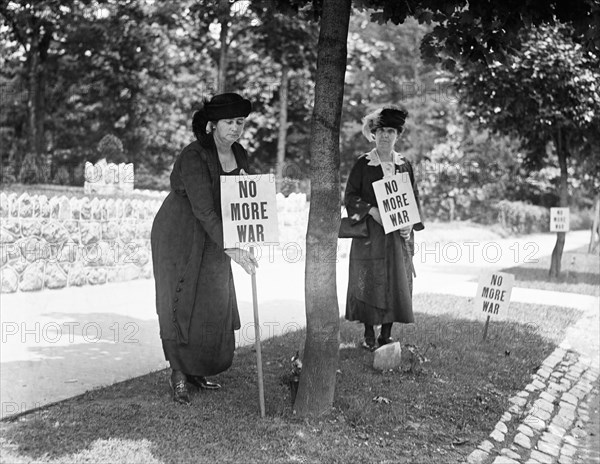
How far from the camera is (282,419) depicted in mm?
4672

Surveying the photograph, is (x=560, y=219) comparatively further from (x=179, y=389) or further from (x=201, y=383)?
(x=179, y=389)

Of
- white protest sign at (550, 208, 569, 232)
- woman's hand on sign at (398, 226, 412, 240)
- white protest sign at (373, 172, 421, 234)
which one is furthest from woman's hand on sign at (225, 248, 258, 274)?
white protest sign at (550, 208, 569, 232)

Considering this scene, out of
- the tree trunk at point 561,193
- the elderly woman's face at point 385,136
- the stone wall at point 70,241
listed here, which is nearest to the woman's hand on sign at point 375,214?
the elderly woman's face at point 385,136

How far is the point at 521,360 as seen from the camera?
700 cm

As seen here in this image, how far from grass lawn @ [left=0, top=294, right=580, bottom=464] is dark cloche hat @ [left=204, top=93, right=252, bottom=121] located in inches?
74.8

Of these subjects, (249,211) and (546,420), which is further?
(546,420)

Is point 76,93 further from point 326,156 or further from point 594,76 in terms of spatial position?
point 326,156

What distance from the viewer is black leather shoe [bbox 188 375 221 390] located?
5.29 meters

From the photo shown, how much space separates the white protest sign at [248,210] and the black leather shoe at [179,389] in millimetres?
1036

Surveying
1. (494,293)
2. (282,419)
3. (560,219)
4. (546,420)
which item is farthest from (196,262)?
(560,219)

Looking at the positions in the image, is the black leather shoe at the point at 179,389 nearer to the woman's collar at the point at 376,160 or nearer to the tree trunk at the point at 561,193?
Result: the woman's collar at the point at 376,160

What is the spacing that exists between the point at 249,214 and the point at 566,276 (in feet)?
37.4

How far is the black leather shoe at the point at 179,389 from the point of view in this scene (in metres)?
→ 4.90

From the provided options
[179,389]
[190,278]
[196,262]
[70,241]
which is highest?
[196,262]
